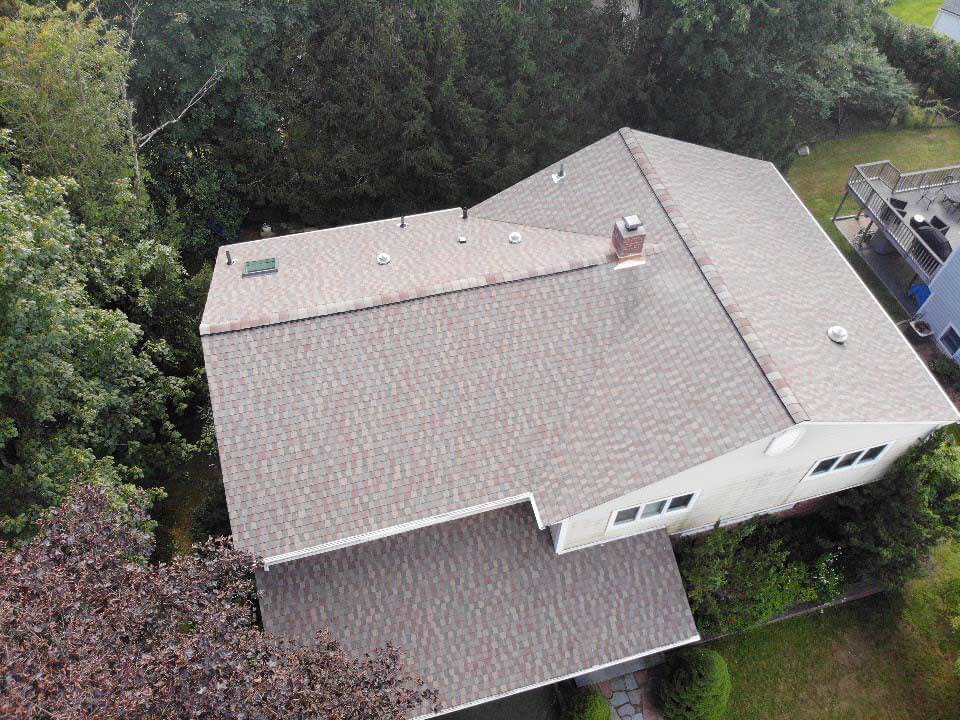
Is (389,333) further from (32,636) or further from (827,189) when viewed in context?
(827,189)

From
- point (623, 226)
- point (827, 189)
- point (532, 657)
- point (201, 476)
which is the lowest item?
point (201, 476)

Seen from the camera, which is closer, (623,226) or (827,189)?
(623,226)

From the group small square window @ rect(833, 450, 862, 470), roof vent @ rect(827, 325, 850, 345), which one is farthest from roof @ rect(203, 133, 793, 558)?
small square window @ rect(833, 450, 862, 470)

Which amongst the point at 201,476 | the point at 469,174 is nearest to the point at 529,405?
the point at 201,476

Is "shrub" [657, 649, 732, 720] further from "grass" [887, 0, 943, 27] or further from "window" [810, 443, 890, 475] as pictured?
"grass" [887, 0, 943, 27]

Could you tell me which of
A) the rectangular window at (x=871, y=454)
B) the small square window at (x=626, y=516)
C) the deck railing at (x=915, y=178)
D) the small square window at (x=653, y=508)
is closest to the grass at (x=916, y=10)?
the deck railing at (x=915, y=178)

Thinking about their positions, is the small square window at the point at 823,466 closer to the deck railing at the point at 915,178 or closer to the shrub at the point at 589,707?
the shrub at the point at 589,707

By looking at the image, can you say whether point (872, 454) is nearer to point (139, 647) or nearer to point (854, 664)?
point (854, 664)
